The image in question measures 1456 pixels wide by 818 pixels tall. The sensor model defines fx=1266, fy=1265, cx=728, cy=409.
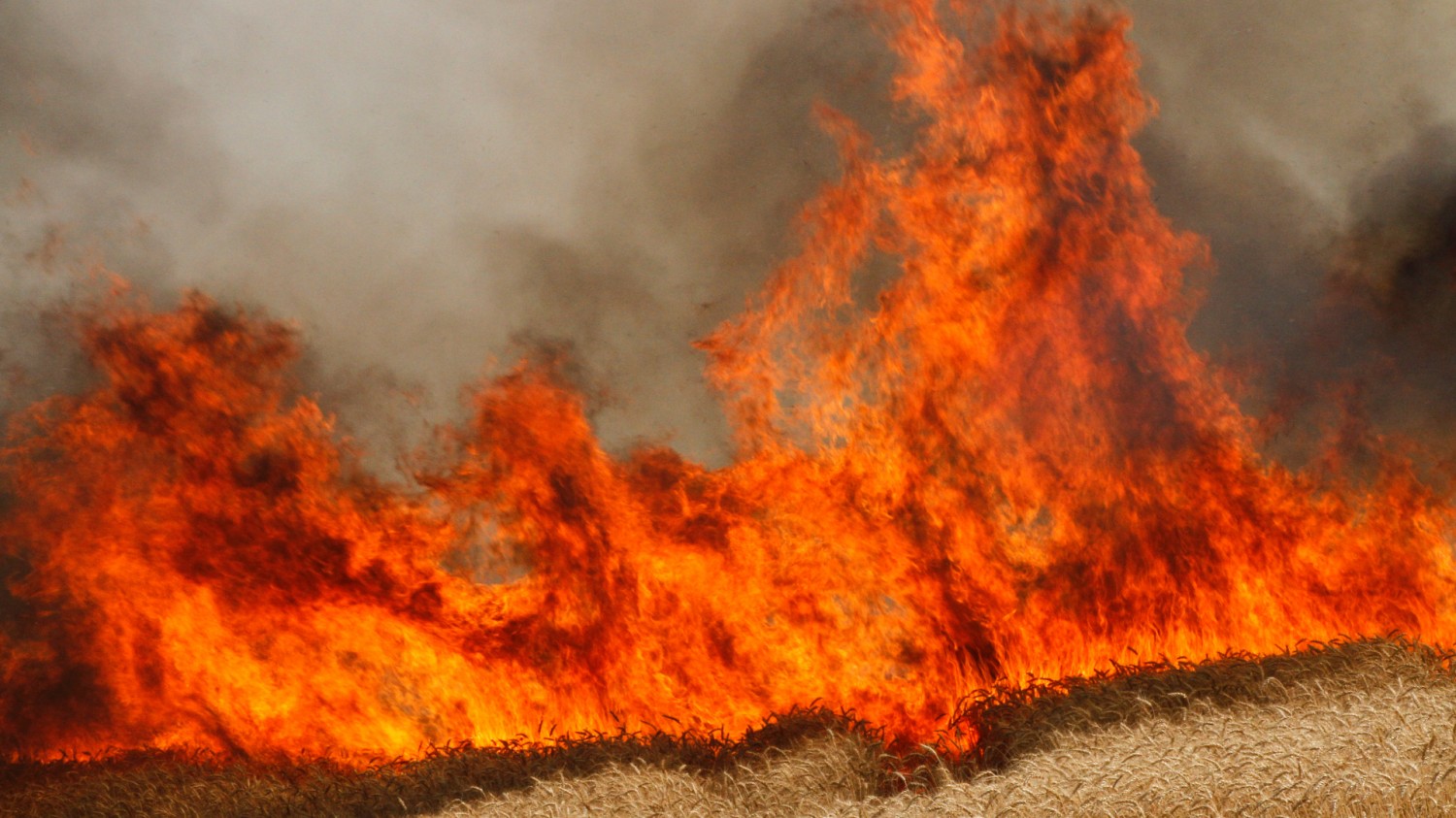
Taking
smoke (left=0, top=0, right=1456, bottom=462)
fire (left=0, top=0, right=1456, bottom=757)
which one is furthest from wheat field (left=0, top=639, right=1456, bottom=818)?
smoke (left=0, top=0, right=1456, bottom=462)

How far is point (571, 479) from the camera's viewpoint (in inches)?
369

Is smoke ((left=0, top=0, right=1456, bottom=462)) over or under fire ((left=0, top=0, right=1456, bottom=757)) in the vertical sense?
over

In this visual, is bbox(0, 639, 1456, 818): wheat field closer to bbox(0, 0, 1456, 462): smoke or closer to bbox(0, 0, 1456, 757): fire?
bbox(0, 0, 1456, 757): fire

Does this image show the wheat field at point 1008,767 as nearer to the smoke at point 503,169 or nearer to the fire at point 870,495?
the fire at point 870,495

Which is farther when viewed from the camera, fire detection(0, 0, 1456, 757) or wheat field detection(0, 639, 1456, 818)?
fire detection(0, 0, 1456, 757)

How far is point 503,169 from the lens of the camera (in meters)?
9.58

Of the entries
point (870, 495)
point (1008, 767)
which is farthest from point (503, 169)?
point (1008, 767)

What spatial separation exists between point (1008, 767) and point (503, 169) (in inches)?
220

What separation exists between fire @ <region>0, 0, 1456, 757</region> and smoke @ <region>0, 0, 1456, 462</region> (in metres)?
0.30

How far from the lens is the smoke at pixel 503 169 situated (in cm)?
945

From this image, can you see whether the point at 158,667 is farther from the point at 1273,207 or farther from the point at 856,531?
the point at 1273,207

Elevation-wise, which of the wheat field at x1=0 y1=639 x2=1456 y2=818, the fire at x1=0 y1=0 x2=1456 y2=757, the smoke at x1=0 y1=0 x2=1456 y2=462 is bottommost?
the wheat field at x1=0 y1=639 x2=1456 y2=818

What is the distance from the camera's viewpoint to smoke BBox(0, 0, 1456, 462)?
945 centimetres

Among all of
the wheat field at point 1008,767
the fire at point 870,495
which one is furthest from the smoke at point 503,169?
the wheat field at point 1008,767
